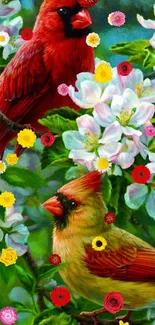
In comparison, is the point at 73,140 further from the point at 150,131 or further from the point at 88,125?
the point at 150,131

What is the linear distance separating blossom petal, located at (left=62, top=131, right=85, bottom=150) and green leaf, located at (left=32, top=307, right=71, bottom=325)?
326 mm

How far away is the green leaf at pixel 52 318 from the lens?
1.13 meters

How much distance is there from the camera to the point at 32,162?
1.17 m

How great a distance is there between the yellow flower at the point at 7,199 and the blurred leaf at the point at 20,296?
17 cm

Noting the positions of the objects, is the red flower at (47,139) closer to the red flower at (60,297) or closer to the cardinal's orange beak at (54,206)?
the cardinal's orange beak at (54,206)

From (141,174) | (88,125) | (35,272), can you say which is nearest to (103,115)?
(88,125)

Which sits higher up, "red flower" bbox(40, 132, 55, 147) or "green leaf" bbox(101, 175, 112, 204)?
"red flower" bbox(40, 132, 55, 147)

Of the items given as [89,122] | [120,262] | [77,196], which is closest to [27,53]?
[89,122]

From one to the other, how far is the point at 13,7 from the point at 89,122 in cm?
30

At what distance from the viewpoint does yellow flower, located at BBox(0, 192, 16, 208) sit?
1.16 m

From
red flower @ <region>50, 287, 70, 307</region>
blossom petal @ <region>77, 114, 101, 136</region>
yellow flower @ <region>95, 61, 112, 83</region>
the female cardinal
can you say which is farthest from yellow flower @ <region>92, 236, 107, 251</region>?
yellow flower @ <region>95, 61, 112, 83</region>

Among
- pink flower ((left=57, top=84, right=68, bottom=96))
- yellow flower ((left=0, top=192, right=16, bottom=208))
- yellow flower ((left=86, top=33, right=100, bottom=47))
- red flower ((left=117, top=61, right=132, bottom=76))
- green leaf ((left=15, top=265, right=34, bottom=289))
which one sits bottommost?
green leaf ((left=15, top=265, right=34, bottom=289))

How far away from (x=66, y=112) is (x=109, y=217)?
9.0 inches

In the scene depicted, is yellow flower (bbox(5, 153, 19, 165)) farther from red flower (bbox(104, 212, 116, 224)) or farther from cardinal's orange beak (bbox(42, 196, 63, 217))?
red flower (bbox(104, 212, 116, 224))
